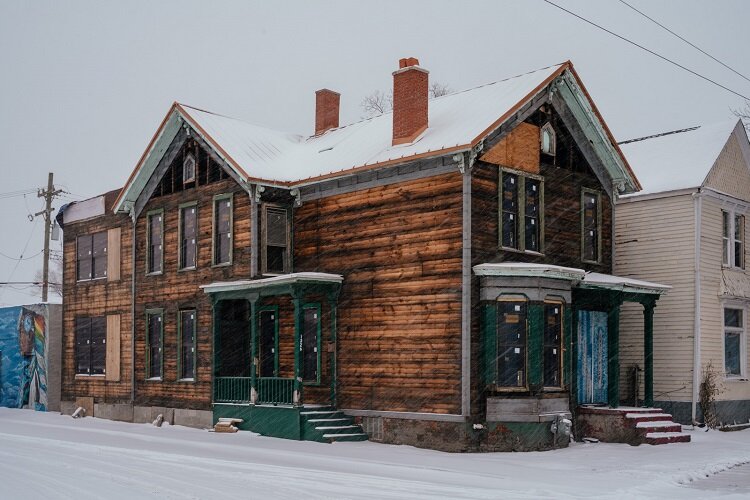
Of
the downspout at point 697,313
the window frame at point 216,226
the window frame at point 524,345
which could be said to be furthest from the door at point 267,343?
the downspout at point 697,313

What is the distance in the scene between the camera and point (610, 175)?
979 inches

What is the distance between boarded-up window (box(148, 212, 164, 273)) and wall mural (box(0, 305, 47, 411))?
327 inches

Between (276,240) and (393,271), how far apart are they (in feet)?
14.6

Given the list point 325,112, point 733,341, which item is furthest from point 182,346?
point 733,341

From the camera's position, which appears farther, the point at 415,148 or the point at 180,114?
the point at 180,114

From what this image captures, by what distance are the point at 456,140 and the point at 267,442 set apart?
27.1 ft

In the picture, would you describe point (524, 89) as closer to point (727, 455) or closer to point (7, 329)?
point (727, 455)

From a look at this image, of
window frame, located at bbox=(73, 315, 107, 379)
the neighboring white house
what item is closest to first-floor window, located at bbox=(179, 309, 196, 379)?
window frame, located at bbox=(73, 315, 107, 379)

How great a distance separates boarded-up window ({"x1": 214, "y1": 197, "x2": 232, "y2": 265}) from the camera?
83.4 feet

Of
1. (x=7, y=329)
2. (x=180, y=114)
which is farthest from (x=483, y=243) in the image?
(x=7, y=329)

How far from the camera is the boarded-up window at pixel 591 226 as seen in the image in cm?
2414

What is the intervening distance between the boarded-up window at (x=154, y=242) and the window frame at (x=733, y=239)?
1719 centimetres

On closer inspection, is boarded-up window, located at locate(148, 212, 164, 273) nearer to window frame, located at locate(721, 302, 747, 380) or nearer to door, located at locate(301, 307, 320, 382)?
door, located at locate(301, 307, 320, 382)

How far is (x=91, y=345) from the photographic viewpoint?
1240 inches
